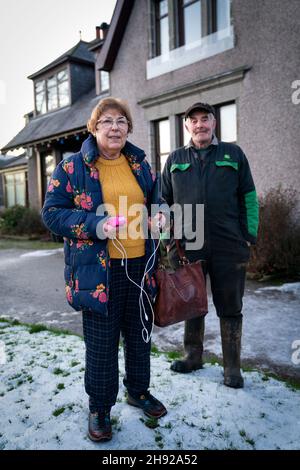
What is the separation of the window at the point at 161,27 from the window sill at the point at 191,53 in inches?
10.5

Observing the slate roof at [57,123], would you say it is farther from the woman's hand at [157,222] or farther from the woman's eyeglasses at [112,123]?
the woman's hand at [157,222]

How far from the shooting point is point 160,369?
3289mm

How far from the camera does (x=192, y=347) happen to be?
321cm

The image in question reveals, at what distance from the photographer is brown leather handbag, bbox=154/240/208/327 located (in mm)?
2527

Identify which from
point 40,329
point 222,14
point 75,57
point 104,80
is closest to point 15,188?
point 75,57

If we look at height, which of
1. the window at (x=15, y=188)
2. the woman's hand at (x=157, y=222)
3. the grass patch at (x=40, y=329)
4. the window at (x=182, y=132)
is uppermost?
the window at (x=182, y=132)

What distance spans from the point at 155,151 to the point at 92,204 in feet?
28.0

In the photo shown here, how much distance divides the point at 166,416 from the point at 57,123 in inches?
602

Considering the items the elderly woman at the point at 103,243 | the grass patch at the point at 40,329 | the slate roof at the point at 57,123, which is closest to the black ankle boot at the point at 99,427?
the elderly woman at the point at 103,243

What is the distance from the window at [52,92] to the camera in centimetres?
1678

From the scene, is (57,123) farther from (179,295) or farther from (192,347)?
(179,295)

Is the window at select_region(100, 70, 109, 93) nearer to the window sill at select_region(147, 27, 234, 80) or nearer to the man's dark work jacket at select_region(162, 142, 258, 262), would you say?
the window sill at select_region(147, 27, 234, 80)

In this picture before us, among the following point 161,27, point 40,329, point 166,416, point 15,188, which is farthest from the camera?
point 15,188
